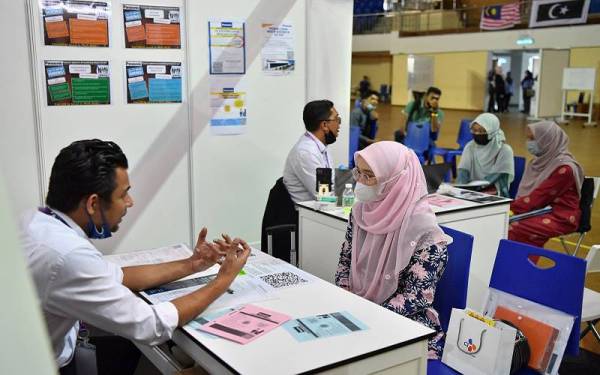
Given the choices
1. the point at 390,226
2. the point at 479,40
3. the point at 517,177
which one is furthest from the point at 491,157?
the point at 479,40

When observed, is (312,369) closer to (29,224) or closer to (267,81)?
(29,224)

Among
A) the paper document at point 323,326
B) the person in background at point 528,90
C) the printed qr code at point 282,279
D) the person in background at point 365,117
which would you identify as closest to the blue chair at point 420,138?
the person in background at point 365,117

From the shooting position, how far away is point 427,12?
2094 centimetres

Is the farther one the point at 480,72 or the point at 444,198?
the point at 480,72

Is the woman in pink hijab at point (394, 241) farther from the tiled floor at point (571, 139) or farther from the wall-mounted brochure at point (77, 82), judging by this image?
the wall-mounted brochure at point (77, 82)

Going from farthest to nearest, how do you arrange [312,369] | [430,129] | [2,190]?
[430,129] → [312,369] → [2,190]

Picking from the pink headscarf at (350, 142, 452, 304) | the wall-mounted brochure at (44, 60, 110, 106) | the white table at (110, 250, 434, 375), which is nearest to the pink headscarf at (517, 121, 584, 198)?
the pink headscarf at (350, 142, 452, 304)

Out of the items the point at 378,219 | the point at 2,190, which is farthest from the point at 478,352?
the point at 2,190

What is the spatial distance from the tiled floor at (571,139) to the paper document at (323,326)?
7.11 ft

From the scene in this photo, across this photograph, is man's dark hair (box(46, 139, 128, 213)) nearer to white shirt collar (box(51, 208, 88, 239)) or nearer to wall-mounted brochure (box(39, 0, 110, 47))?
white shirt collar (box(51, 208, 88, 239))

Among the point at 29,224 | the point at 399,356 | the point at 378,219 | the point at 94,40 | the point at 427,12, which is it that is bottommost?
the point at 399,356

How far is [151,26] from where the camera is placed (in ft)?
14.0

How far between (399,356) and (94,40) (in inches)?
126

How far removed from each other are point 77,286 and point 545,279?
1.80 m
